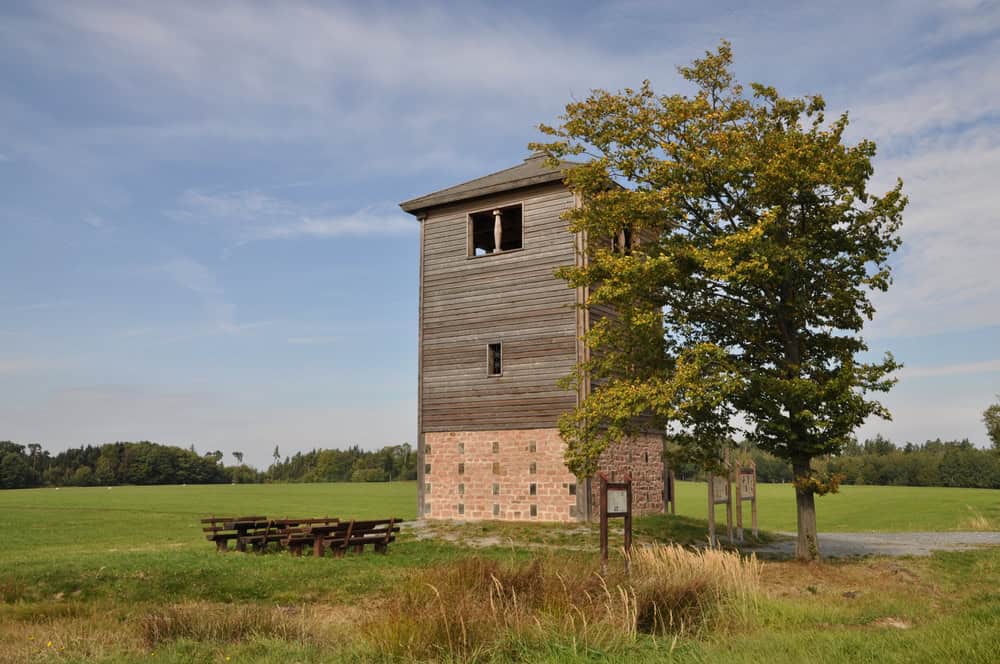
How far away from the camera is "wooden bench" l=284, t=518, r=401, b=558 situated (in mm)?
19078

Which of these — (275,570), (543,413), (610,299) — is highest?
(610,299)

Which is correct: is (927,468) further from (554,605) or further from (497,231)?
(554,605)

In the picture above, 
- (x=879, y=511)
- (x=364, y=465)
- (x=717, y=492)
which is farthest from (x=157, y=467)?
(x=717, y=492)

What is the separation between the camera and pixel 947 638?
8.79 meters

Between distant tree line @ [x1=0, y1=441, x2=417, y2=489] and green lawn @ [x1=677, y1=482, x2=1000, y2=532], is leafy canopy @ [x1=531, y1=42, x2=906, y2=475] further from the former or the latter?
distant tree line @ [x1=0, y1=441, x2=417, y2=489]

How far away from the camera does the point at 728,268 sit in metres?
17.1

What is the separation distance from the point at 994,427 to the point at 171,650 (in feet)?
156

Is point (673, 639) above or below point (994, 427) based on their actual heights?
below

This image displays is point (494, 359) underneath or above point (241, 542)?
above

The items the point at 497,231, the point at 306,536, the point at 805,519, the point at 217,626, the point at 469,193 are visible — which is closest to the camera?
the point at 217,626

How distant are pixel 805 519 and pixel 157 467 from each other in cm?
10390

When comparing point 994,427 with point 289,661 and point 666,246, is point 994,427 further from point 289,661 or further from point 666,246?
point 289,661

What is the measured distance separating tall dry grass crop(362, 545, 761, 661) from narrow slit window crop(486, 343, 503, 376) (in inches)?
586

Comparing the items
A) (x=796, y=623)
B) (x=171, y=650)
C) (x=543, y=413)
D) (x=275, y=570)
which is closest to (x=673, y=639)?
(x=796, y=623)
